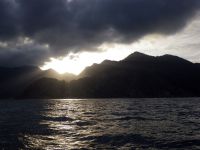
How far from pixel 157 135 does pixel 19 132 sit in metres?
20.1

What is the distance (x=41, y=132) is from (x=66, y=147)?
1405 cm

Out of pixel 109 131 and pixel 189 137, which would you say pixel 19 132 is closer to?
pixel 109 131

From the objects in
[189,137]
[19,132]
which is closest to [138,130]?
[189,137]

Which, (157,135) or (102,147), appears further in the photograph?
(157,135)

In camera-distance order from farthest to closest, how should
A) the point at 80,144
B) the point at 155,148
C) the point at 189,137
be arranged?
1. the point at 189,137
2. the point at 80,144
3. the point at 155,148

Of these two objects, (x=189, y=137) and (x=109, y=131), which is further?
(x=109, y=131)

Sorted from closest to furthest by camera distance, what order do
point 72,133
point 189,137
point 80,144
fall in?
point 80,144
point 189,137
point 72,133

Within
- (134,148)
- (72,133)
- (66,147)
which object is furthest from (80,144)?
(72,133)

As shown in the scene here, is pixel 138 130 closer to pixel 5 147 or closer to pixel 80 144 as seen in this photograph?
pixel 80 144

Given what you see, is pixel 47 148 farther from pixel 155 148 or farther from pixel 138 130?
pixel 138 130

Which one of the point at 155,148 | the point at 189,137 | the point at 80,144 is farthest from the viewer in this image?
the point at 189,137

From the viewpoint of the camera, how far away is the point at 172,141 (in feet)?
129

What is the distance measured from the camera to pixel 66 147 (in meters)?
36.9

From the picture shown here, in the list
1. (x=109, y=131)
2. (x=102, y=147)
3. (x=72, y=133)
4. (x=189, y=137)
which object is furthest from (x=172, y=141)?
(x=72, y=133)
